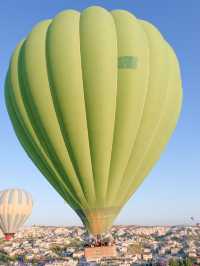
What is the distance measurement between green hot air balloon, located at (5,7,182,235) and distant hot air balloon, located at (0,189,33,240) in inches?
799

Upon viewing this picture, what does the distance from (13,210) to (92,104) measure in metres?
22.3

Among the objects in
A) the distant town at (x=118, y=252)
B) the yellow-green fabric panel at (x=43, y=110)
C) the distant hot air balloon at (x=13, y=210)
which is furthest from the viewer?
the distant town at (x=118, y=252)

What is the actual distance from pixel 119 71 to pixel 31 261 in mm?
66008

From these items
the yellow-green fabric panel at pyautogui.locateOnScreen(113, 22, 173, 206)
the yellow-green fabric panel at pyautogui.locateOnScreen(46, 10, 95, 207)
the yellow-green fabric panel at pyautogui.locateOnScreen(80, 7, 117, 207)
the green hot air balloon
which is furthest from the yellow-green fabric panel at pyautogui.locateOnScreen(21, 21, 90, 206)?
the yellow-green fabric panel at pyautogui.locateOnScreen(113, 22, 173, 206)

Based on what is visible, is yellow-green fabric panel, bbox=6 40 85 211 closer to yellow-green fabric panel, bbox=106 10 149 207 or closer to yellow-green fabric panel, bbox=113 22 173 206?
yellow-green fabric panel, bbox=106 10 149 207

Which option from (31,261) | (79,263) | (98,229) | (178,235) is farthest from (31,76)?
(178,235)

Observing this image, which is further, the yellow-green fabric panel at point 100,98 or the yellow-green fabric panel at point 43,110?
the yellow-green fabric panel at point 43,110

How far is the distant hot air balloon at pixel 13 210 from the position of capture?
30969mm

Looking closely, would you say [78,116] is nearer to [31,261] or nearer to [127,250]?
[31,261]

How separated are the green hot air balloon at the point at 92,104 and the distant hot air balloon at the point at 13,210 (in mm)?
20307

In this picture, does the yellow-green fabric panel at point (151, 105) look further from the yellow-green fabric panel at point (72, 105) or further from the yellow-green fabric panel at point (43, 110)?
the yellow-green fabric panel at point (43, 110)

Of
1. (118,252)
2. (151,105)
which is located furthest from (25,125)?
(118,252)

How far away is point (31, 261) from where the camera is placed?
71.6 meters

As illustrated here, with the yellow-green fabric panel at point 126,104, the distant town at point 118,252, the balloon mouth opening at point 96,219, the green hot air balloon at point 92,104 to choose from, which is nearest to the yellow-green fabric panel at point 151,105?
the green hot air balloon at point 92,104
